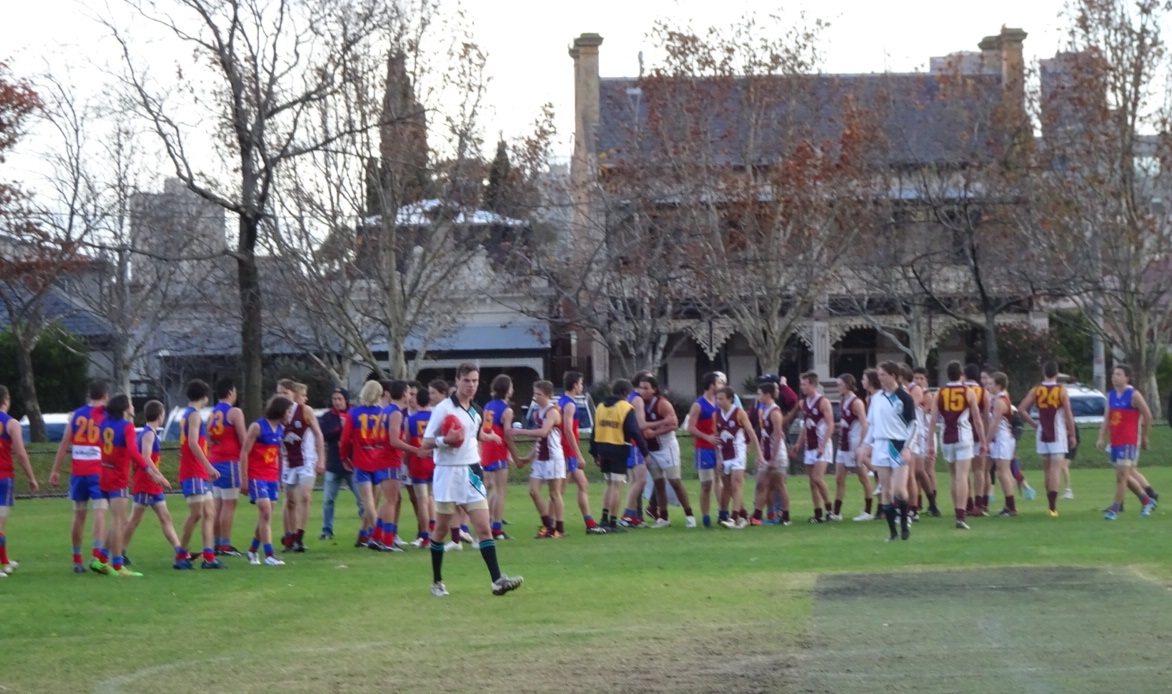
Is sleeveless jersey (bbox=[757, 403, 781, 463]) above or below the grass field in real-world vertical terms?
above

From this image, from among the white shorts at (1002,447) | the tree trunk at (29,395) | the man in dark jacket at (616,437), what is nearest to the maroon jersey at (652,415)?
the man in dark jacket at (616,437)

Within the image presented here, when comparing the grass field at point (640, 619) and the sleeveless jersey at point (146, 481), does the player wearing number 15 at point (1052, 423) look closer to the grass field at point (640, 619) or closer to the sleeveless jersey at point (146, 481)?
the grass field at point (640, 619)

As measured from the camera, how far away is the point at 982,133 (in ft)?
117

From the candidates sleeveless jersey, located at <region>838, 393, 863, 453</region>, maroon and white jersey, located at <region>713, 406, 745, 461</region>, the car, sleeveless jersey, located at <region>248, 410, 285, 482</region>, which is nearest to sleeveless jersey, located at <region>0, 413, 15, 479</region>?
sleeveless jersey, located at <region>248, 410, 285, 482</region>

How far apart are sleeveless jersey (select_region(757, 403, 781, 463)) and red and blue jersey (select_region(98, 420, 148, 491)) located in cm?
790

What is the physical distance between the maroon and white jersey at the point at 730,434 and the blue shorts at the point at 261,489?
19.5 feet

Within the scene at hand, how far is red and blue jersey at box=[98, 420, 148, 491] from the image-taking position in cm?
1406

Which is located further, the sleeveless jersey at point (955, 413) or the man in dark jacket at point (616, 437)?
the man in dark jacket at point (616, 437)

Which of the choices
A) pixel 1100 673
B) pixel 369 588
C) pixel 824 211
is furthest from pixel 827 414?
pixel 824 211

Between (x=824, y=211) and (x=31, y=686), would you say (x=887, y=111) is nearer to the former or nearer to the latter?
(x=824, y=211)

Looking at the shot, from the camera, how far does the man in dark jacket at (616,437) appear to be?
58.5 feet

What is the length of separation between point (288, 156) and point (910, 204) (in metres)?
17.7

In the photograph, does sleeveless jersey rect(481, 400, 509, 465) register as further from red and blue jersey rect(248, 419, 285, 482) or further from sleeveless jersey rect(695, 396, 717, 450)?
red and blue jersey rect(248, 419, 285, 482)

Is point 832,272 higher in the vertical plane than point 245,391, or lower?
higher
